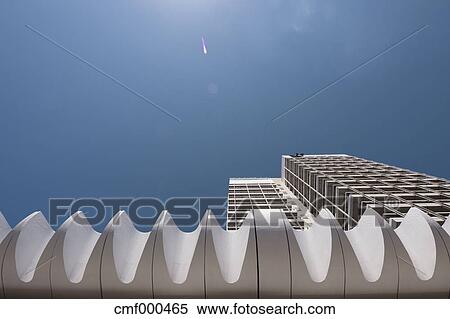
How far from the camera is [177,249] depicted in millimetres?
5945

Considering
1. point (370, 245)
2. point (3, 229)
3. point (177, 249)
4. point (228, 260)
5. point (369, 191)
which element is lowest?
point (369, 191)

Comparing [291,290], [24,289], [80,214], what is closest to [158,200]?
[80,214]

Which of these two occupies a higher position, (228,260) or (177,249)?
(177,249)

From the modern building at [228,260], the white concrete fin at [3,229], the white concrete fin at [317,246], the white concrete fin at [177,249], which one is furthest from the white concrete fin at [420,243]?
the white concrete fin at [3,229]

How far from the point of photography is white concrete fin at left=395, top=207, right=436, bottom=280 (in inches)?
211

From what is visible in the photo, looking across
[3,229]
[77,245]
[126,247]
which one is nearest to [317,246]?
[126,247]

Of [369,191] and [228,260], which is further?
[369,191]

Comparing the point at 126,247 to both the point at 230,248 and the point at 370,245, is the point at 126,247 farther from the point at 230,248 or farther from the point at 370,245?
the point at 370,245

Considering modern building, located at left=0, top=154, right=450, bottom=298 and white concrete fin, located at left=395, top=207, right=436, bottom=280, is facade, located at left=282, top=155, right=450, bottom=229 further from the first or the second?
modern building, located at left=0, top=154, right=450, bottom=298

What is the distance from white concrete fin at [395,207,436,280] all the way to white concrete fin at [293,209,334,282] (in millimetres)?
1707

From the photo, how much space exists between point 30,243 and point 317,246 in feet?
20.7

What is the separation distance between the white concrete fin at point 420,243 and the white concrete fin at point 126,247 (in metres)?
5.75

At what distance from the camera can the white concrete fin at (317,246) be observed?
5.41 meters
